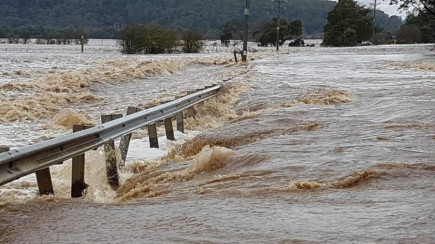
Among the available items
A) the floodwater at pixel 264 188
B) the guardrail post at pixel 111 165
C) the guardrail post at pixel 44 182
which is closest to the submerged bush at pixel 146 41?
the floodwater at pixel 264 188

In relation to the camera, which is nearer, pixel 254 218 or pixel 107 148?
pixel 254 218

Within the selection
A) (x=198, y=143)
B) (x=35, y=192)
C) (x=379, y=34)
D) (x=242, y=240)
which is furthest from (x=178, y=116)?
(x=379, y=34)

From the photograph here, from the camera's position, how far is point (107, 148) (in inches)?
269

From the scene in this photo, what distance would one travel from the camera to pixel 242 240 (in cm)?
381

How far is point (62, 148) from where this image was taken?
5.67 m

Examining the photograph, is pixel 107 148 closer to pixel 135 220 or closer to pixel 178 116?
pixel 135 220

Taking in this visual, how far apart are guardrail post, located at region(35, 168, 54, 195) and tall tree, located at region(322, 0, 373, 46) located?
336 ft

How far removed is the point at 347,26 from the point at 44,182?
4166 inches

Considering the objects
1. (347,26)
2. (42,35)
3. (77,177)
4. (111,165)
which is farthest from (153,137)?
(42,35)

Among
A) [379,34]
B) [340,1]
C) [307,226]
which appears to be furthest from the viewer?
[379,34]

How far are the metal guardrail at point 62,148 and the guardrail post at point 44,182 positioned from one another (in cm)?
12

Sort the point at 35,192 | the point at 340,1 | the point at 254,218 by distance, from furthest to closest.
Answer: the point at 340,1
the point at 35,192
the point at 254,218

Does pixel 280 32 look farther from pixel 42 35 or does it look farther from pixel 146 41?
pixel 146 41

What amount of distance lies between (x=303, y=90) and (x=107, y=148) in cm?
1011
